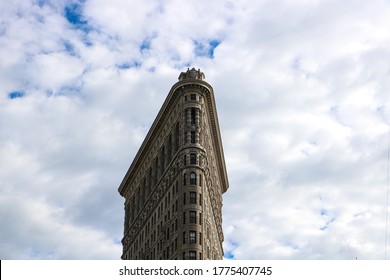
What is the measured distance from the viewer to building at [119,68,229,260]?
118m

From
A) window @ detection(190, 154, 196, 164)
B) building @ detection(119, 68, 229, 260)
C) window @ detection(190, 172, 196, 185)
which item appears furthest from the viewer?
window @ detection(190, 154, 196, 164)

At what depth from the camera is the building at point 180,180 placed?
11762 cm

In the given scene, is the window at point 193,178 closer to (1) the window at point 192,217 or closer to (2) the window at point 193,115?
(1) the window at point 192,217

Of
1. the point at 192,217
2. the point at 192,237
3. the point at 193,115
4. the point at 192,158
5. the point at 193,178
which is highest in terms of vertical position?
the point at 193,115

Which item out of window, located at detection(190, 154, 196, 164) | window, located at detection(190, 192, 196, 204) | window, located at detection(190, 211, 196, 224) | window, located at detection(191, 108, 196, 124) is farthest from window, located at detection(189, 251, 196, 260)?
window, located at detection(191, 108, 196, 124)

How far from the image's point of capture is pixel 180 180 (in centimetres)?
12138

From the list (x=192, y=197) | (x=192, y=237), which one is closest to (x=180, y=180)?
(x=192, y=197)

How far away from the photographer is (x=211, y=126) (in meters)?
141

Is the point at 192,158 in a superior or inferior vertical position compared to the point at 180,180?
superior

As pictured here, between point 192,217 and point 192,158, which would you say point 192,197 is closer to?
point 192,217

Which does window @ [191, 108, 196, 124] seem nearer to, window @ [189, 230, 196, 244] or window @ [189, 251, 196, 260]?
window @ [189, 230, 196, 244]

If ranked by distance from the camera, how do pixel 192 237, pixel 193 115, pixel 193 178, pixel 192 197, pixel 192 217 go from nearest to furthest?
pixel 192 237 → pixel 192 217 → pixel 192 197 → pixel 193 178 → pixel 193 115
